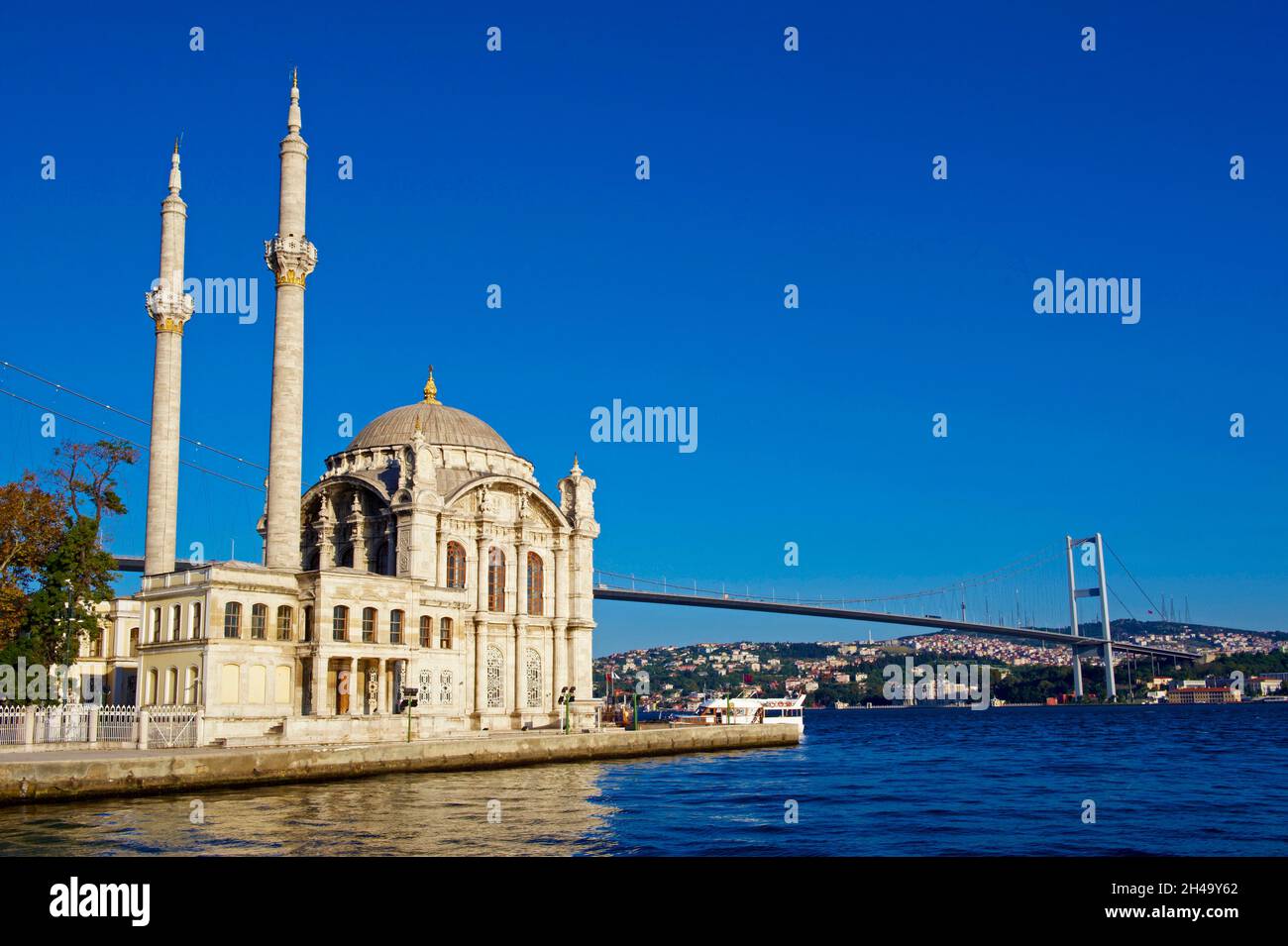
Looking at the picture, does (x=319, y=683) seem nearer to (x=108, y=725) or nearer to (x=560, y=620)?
(x=108, y=725)

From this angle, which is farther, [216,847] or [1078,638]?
[1078,638]

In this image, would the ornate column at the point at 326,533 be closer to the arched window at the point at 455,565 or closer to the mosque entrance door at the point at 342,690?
the arched window at the point at 455,565

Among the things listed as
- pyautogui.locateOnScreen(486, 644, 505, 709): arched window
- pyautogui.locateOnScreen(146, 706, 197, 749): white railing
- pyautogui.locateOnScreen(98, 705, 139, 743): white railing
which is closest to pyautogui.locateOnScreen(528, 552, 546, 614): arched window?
pyautogui.locateOnScreen(486, 644, 505, 709): arched window

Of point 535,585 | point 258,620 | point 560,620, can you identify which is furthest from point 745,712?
point 258,620

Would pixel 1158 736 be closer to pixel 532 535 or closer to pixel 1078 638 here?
pixel 532 535

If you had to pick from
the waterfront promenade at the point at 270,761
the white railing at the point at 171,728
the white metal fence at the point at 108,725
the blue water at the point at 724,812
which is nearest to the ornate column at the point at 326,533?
the waterfront promenade at the point at 270,761
